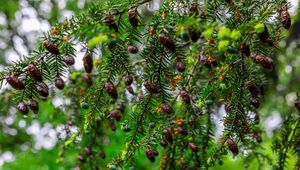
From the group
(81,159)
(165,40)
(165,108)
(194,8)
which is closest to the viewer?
(165,40)

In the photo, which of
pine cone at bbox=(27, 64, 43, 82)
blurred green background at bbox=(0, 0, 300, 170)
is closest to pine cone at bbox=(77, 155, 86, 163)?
blurred green background at bbox=(0, 0, 300, 170)

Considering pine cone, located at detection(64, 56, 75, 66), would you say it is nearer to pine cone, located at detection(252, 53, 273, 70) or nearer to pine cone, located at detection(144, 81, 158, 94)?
pine cone, located at detection(144, 81, 158, 94)

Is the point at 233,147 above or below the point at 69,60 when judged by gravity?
below

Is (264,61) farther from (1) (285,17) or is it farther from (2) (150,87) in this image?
(2) (150,87)

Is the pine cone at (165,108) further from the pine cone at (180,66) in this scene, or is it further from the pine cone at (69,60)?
the pine cone at (69,60)

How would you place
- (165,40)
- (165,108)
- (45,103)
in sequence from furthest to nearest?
(45,103), (165,108), (165,40)

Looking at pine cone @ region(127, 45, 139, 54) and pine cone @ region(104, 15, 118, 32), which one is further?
pine cone @ region(127, 45, 139, 54)

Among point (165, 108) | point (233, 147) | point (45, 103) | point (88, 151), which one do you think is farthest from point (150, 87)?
point (45, 103)

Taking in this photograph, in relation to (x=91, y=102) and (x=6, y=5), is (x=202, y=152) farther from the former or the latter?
(x=6, y=5)

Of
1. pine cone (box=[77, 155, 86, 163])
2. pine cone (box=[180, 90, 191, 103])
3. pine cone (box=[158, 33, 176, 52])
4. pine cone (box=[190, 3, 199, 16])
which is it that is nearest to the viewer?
pine cone (box=[158, 33, 176, 52])

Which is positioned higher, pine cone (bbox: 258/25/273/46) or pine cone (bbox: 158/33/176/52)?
pine cone (bbox: 258/25/273/46)

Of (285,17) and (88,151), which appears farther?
(88,151)
